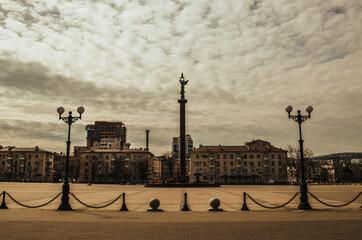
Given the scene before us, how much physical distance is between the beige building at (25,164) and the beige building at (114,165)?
49.4ft

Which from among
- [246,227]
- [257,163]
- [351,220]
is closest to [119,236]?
[246,227]

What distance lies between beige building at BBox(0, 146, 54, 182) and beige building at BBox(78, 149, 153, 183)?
1506 centimetres

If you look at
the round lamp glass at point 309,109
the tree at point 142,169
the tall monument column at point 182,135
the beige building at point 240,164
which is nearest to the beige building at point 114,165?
the tree at point 142,169

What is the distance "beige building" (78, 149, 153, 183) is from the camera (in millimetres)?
115688

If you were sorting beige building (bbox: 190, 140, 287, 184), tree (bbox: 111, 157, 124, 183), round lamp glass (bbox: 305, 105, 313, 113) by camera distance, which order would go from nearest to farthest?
round lamp glass (bbox: 305, 105, 313, 113)
beige building (bbox: 190, 140, 287, 184)
tree (bbox: 111, 157, 124, 183)

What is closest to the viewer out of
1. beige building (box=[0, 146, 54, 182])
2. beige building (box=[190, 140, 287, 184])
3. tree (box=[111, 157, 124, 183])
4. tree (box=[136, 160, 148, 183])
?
beige building (box=[190, 140, 287, 184])

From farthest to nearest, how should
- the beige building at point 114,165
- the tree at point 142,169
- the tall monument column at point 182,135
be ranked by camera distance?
the beige building at point 114,165 → the tree at point 142,169 → the tall monument column at point 182,135

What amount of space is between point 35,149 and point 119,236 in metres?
127

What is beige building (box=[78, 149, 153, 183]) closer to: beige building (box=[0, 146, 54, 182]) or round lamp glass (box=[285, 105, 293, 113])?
beige building (box=[0, 146, 54, 182])

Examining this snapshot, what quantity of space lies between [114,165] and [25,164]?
3597cm

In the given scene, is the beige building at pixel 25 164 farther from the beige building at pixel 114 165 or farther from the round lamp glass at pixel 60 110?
the round lamp glass at pixel 60 110

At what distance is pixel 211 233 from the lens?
10.8m

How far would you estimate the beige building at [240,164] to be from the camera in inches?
4220

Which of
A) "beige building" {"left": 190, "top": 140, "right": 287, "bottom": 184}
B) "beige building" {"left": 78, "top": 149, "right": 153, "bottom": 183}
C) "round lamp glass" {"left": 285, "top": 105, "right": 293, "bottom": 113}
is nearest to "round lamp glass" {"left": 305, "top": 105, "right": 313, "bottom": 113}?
"round lamp glass" {"left": 285, "top": 105, "right": 293, "bottom": 113}
